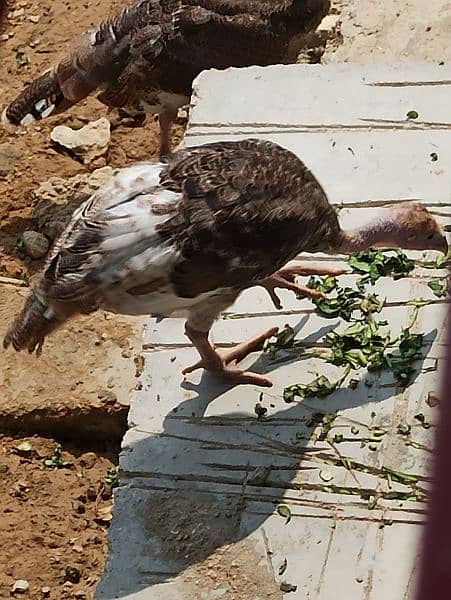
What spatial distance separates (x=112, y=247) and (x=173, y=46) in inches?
80.2

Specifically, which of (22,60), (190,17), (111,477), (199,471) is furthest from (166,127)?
(199,471)

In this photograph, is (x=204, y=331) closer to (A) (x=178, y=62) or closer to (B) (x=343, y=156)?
(B) (x=343, y=156)

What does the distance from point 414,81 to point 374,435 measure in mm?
1876

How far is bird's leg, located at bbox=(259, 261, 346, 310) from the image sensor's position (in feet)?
12.7

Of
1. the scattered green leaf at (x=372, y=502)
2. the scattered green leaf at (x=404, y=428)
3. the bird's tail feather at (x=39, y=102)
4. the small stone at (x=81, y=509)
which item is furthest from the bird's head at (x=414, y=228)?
the bird's tail feather at (x=39, y=102)

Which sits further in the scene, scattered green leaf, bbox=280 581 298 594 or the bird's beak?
the bird's beak

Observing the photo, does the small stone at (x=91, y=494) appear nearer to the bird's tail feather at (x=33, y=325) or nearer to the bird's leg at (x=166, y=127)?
the bird's tail feather at (x=33, y=325)

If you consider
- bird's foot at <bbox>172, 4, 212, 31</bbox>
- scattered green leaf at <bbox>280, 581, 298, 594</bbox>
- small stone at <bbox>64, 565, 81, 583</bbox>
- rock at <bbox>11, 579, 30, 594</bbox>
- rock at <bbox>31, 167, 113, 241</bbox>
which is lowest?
small stone at <bbox>64, 565, 81, 583</bbox>

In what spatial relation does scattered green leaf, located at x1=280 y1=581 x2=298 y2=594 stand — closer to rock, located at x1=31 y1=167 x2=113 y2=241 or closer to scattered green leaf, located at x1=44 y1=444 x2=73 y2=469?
scattered green leaf, located at x1=44 y1=444 x2=73 y2=469

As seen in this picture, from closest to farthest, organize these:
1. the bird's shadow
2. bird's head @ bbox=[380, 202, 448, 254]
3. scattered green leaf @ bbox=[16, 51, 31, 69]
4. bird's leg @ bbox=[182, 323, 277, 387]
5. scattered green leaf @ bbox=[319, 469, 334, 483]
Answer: the bird's shadow, scattered green leaf @ bbox=[319, 469, 334, 483], bird's leg @ bbox=[182, 323, 277, 387], bird's head @ bbox=[380, 202, 448, 254], scattered green leaf @ bbox=[16, 51, 31, 69]

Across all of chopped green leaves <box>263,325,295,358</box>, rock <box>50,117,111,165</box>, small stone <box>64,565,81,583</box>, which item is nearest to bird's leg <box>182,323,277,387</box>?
chopped green leaves <box>263,325,295,358</box>

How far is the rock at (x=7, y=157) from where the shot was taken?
5.59 m

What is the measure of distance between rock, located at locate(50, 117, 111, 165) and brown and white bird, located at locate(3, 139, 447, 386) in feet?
7.02

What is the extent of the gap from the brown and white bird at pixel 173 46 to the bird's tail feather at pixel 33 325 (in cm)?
192
